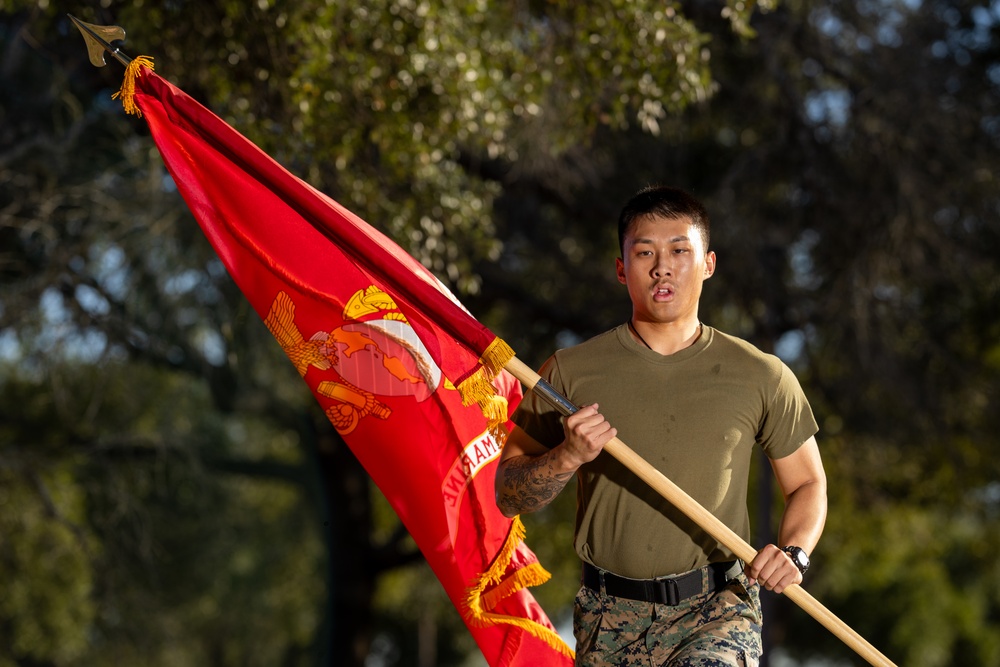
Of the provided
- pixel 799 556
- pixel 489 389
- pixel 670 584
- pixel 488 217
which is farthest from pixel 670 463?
pixel 488 217

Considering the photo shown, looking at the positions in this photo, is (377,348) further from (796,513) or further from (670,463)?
(796,513)

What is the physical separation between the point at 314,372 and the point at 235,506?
1960 cm

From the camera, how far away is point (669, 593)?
12.0 ft

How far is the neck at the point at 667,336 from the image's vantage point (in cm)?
381

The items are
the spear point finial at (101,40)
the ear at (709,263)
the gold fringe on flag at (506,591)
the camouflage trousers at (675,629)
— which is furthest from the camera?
the spear point finial at (101,40)

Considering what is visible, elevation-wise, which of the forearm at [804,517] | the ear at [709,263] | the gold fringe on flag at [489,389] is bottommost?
the forearm at [804,517]

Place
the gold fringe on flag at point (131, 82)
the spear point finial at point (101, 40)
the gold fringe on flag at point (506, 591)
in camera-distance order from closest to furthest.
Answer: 1. the gold fringe on flag at point (506, 591)
2. the spear point finial at point (101, 40)
3. the gold fringe on flag at point (131, 82)

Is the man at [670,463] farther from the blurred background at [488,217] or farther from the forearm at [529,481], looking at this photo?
the blurred background at [488,217]

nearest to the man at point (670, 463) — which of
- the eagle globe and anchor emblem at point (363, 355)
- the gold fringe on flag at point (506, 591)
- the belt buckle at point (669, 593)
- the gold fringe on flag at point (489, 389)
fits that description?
the belt buckle at point (669, 593)

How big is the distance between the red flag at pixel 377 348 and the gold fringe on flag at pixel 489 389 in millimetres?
87

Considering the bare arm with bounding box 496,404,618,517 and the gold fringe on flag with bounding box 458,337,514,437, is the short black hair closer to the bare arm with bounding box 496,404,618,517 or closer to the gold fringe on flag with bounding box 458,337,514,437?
the gold fringe on flag with bounding box 458,337,514,437

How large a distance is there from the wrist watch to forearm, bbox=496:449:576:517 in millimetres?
658

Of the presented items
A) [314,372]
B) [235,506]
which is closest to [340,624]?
[235,506]

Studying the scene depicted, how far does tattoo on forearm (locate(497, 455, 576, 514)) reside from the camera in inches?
143
